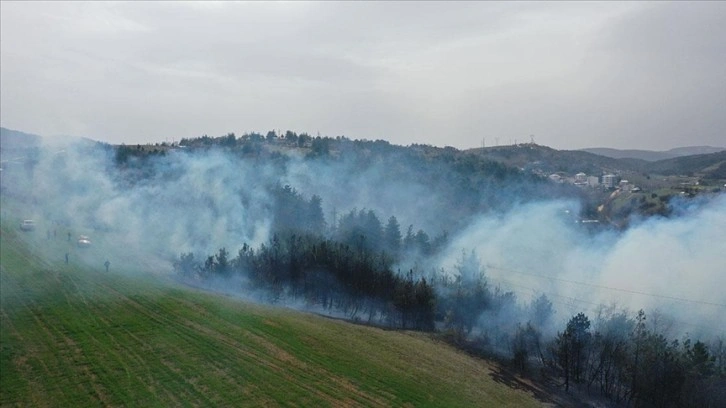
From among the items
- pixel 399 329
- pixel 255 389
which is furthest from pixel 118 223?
pixel 255 389

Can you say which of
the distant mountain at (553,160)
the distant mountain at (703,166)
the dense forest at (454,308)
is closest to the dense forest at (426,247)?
the dense forest at (454,308)

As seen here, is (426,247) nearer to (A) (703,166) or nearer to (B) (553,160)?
(A) (703,166)

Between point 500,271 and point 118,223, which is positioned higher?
point 118,223

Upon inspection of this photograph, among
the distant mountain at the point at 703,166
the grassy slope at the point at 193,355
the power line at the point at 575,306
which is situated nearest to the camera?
the grassy slope at the point at 193,355

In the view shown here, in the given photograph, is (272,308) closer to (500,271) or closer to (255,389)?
(255,389)

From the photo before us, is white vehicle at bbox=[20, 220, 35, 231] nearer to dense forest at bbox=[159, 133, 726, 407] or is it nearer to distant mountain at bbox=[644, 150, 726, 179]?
dense forest at bbox=[159, 133, 726, 407]

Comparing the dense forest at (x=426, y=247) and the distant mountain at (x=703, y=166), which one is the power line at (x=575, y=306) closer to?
the dense forest at (x=426, y=247)
